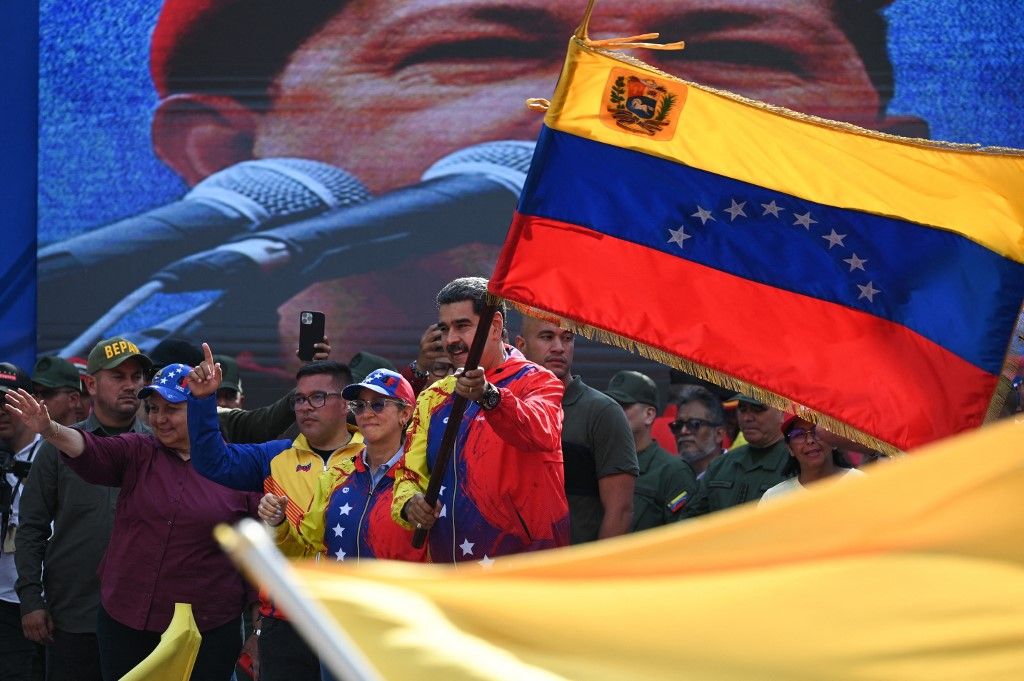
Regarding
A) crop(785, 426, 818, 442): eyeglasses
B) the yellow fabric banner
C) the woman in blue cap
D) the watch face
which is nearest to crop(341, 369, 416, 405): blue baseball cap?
the woman in blue cap

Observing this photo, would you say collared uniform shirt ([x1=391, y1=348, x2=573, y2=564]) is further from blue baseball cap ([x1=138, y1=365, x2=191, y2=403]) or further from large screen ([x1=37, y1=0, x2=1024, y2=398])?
large screen ([x1=37, y1=0, x2=1024, y2=398])

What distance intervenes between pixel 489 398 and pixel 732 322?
1.11 metres

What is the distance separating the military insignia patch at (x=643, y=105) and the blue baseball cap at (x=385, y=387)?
1.44 metres

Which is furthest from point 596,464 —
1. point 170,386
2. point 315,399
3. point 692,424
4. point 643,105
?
point 692,424

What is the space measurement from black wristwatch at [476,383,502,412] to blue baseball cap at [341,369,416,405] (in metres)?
1.16

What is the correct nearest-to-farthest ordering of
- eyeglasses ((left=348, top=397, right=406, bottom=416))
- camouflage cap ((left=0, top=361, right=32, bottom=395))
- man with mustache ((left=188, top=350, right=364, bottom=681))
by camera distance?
eyeglasses ((left=348, top=397, right=406, bottom=416)) < man with mustache ((left=188, top=350, right=364, bottom=681)) < camouflage cap ((left=0, top=361, right=32, bottom=395))

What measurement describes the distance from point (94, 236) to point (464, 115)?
2.88 meters

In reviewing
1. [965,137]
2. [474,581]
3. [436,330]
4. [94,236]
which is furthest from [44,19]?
[474,581]

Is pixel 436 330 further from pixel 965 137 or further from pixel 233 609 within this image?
pixel 965 137

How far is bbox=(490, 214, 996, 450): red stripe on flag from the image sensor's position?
5191mm

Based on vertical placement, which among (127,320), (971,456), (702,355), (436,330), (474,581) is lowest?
(127,320)

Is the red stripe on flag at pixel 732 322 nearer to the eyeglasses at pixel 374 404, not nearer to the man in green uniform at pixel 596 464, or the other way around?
the man in green uniform at pixel 596 464

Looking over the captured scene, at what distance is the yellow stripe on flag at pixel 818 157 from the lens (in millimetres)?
5051

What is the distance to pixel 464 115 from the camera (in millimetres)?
10305
